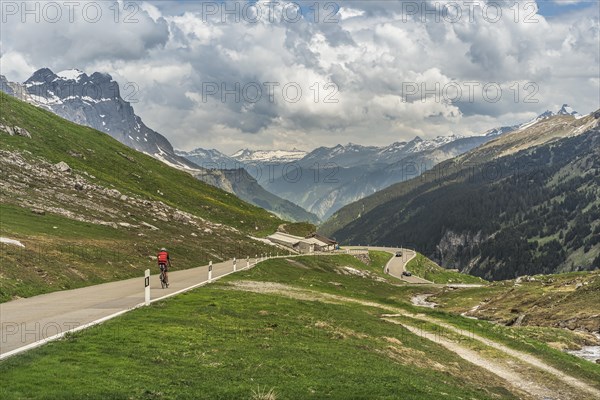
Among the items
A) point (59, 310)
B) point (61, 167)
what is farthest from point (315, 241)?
point (59, 310)

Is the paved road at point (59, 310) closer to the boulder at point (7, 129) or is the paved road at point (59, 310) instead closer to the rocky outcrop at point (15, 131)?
the boulder at point (7, 129)

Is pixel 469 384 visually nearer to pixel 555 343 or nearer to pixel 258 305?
pixel 258 305

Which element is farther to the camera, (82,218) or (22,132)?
(22,132)

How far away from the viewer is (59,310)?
1085 inches

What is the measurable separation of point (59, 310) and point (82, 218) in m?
61.5

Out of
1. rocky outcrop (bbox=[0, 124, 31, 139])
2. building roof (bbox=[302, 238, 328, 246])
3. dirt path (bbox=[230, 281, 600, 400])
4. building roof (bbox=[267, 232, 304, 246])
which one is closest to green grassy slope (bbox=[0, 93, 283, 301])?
rocky outcrop (bbox=[0, 124, 31, 139])

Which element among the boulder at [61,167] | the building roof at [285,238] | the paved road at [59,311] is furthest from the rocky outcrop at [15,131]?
the paved road at [59,311]

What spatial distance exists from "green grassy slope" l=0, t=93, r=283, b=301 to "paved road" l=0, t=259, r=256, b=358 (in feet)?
9.70

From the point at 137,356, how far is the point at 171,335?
408 cm

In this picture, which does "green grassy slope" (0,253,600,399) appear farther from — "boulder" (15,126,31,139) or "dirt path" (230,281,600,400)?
"boulder" (15,126,31,139)

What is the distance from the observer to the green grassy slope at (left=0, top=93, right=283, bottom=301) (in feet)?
147

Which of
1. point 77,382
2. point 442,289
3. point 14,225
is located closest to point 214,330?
point 77,382

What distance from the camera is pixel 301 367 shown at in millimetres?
19875

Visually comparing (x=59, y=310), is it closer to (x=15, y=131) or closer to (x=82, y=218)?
(x=82, y=218)
